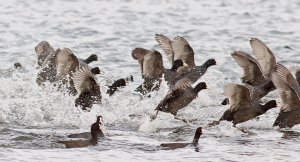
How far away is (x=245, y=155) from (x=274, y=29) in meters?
13.9

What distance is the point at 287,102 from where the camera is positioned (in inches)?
505

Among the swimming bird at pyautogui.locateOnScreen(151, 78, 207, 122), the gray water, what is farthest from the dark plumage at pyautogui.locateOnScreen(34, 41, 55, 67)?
the swimming bird at pyautogui.locateOnScreen(151, 78, 207, 122)

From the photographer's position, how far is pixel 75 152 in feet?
34.1

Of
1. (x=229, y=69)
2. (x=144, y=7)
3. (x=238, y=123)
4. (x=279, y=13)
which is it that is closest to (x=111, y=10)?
(x=144, y=7)

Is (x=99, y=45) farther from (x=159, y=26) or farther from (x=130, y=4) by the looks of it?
(x=130, y=4)

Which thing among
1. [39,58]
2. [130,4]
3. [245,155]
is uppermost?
[130,4]

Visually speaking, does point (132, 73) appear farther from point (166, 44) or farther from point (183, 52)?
point (183, 52)

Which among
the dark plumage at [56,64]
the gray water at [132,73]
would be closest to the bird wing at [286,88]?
the gray water at [132,73]

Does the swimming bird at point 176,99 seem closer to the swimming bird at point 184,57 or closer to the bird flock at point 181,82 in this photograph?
the bird flock at point 181,82

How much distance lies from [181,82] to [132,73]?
4.53 m

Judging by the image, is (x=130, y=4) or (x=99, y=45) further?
(x=130, y=4)

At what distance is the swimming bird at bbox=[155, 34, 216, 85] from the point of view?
15.2 metres

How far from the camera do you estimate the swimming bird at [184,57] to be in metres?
15.2

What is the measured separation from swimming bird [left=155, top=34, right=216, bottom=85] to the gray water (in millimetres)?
395
